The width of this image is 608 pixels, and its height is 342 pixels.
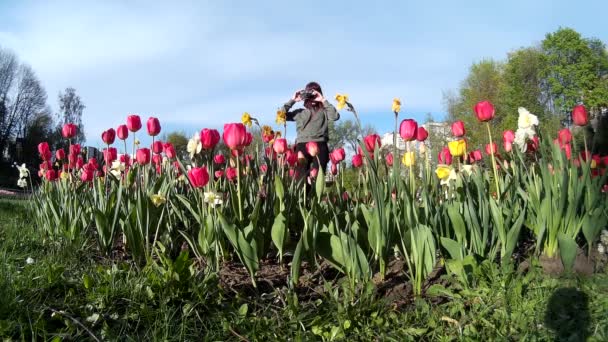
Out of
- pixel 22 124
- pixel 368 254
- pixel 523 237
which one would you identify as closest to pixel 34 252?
pixel 368 254

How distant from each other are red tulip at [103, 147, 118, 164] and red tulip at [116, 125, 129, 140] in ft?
0.64

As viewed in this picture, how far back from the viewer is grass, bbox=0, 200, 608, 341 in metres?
1.85

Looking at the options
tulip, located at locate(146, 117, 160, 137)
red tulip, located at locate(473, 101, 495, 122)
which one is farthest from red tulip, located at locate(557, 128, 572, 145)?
tulip, located at locate(146, 117, 160, 137)

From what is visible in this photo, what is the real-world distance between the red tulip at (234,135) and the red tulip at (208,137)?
5.3 inches

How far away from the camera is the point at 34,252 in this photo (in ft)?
9.68

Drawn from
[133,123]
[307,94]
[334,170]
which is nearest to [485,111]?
[334,170]

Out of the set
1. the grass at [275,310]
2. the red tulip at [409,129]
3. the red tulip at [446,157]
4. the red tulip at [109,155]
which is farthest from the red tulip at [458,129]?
the red tulip at [109,155]

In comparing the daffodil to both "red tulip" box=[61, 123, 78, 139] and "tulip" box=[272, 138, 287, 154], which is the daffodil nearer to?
"tulip" box=[272, 138, 287, 154]

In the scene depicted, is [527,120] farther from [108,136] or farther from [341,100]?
[108,136]

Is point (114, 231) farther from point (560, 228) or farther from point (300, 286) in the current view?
point (560, 228)

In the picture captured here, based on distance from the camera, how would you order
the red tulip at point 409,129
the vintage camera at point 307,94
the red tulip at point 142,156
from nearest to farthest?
the red tulip at point 409,129 → the red tulip at point 142,156 → the vintage camera at point 307,94

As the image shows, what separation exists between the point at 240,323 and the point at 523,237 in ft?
5.98

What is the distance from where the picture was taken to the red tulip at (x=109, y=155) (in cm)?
362

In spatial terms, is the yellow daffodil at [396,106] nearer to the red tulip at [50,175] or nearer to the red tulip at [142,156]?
the red tulip at [142,156]
